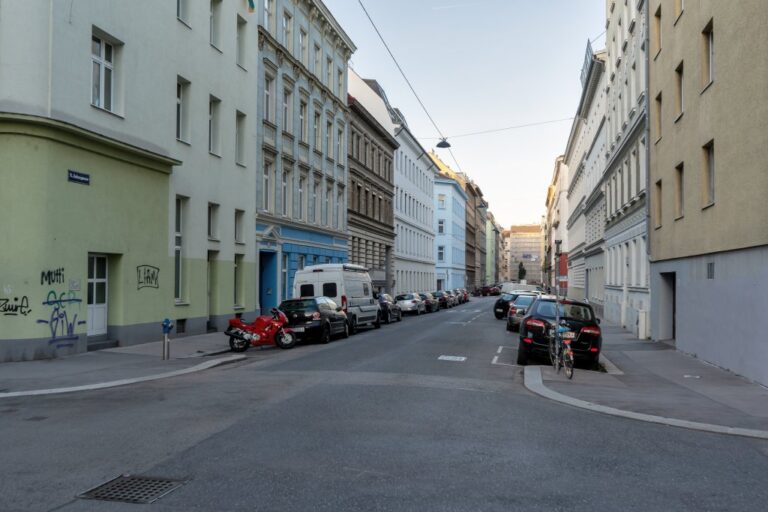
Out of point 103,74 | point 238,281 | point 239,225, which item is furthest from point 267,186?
point 103,74

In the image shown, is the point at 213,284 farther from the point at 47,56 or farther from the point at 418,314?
the point at 418,314

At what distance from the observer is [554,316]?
16.2 meters

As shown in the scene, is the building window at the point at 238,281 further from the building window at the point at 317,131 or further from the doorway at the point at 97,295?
the building window at the point at 317,131

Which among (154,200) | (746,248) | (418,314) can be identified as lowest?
(418,314)

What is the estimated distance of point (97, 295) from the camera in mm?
18375

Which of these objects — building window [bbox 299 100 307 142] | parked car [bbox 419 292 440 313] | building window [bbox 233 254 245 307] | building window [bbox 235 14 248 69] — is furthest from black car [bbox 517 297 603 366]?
parked car [bbox 419 292 440 313]

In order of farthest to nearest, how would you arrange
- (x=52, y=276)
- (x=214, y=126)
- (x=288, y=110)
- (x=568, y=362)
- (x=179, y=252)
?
(x=288, y=110) < (x=214, y=126) < (x=179, y=252) < (x=52, y=276) < (x=568, y=362)

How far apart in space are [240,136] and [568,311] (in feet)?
52.9

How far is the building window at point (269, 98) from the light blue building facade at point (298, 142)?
1.7 inches

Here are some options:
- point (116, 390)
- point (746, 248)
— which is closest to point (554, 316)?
point (746, 248)

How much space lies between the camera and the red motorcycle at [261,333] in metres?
19.2

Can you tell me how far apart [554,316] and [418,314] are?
2963 cm

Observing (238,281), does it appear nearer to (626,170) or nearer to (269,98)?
(269,98)

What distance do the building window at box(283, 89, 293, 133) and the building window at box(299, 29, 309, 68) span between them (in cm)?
244
